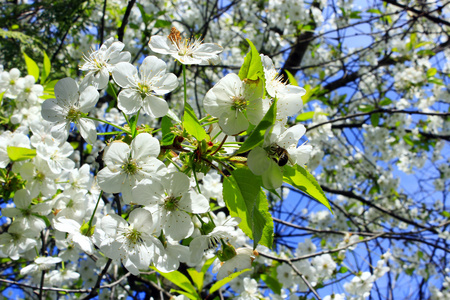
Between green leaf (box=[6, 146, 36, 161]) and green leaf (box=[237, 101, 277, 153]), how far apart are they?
940 mm

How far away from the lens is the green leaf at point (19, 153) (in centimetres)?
125

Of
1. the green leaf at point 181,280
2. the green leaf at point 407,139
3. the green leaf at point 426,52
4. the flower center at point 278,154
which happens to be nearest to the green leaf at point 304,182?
the flower center at point 278,154

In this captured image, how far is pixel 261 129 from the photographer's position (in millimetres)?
790

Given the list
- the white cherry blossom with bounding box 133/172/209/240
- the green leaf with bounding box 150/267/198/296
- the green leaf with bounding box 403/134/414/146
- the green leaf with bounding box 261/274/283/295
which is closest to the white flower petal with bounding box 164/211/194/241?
the white cherry blossom with bounding box 133/172/209/240

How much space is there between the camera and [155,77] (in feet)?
3.42

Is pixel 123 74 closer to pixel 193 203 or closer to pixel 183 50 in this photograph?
pixel 183 50

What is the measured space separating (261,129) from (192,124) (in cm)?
20

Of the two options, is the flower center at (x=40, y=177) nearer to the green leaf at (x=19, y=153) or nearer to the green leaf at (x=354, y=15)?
the green leaf at (x=19, y=153)

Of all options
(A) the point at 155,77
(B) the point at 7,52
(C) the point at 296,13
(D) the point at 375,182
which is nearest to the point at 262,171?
(A) the point at 155,77

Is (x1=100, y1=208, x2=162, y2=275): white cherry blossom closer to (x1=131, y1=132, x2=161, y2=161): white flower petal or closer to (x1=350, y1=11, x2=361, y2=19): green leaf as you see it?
(x1=131, y1=132, x2=161, y2=161): white flower petal

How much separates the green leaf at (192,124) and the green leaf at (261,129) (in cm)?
13

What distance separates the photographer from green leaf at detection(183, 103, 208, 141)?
859 millimetres

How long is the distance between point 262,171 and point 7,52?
2.74m

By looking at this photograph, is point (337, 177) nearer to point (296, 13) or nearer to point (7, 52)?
point (296, 13)
